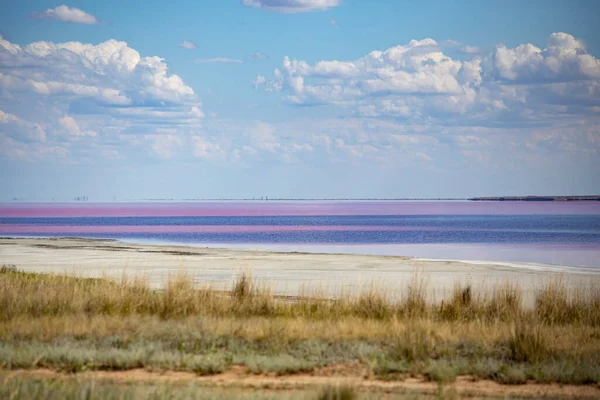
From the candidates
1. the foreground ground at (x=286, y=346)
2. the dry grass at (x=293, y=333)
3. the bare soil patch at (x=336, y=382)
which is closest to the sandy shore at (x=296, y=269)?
the dry grass at (x=293, y=333)

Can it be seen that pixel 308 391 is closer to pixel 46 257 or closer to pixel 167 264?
pixel 167 264

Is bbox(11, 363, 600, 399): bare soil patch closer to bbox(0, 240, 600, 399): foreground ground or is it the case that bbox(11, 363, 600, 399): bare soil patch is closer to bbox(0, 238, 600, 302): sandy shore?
bbox(0, 240, 600, 399): foreground ground

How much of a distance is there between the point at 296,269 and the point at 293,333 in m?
21.4

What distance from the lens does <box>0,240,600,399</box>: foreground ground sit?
11352mm

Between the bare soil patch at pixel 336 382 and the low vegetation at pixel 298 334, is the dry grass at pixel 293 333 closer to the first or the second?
the low vegetation at pixel 298 334

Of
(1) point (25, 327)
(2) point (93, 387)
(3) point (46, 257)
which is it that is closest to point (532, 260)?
(3) point (46, 257)

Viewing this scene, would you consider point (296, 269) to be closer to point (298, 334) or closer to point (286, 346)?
point (298, 334)

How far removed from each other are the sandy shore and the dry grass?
6.15 m

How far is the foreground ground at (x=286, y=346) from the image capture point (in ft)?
37.2

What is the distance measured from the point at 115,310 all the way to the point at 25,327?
8.82ft

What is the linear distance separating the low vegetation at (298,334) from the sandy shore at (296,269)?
6.16 metres

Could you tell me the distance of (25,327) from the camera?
48.9 feet

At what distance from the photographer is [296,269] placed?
36.1 metres

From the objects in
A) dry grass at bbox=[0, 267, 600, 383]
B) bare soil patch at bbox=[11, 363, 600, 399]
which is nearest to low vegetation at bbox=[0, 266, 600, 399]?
dry grass at bbox=[0, 267, 600, 383]
